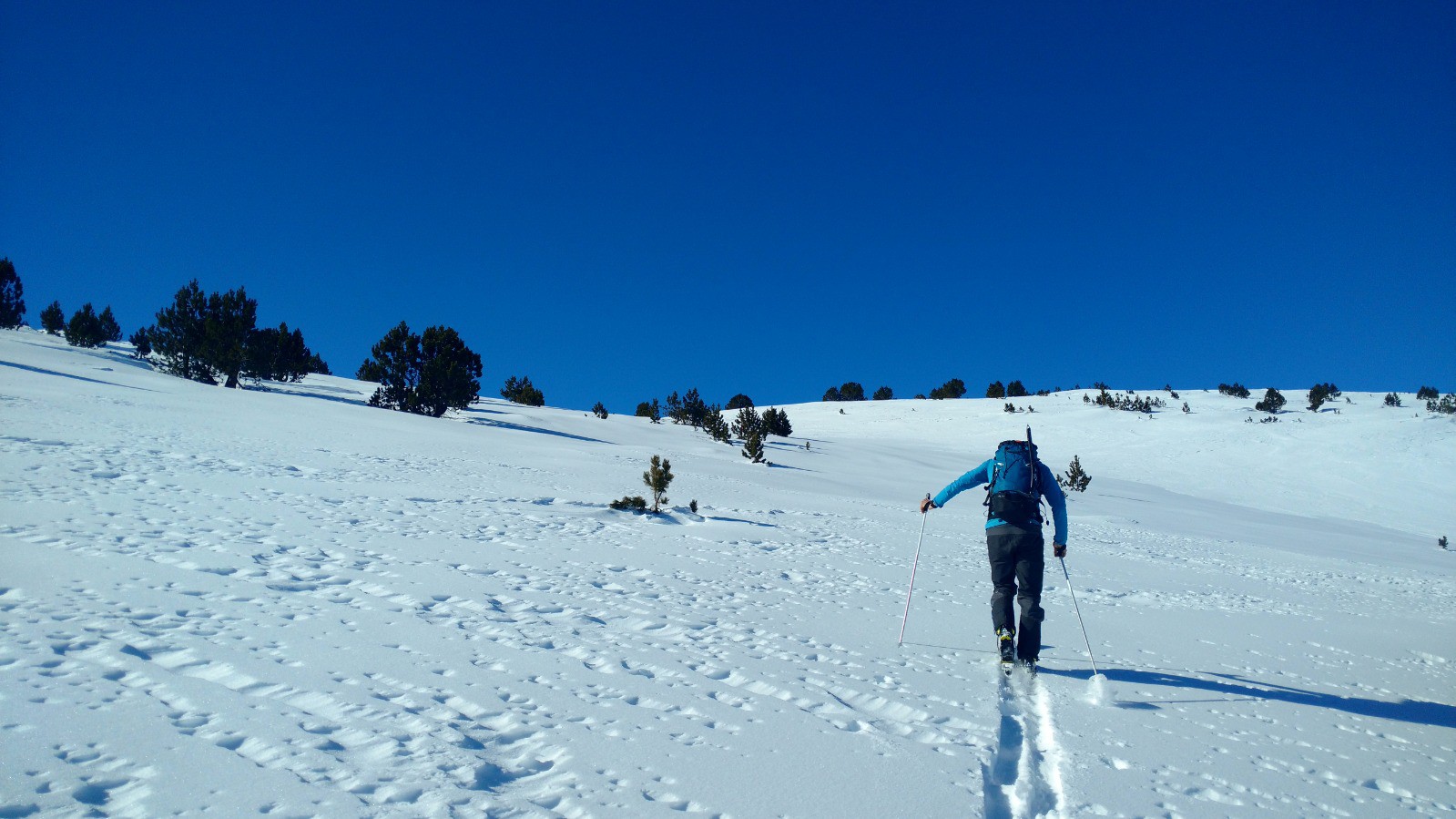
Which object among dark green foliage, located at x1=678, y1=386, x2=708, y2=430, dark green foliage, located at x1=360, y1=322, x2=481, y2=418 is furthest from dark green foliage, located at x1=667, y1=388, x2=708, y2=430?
dark green foliage, located at x1=360, y1=322, x2=481, y2=418

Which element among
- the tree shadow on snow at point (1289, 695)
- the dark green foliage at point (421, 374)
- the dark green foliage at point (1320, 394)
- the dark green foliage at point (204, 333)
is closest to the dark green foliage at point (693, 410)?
the dark green foliage at point (421, 374)

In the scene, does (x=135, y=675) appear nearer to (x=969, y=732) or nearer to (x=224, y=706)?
(x=224, y=706)

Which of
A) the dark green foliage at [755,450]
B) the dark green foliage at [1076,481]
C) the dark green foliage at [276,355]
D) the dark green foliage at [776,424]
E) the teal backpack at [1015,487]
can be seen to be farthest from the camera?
the dark green foliage at [776,424]

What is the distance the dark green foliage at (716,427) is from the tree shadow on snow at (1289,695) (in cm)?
2216

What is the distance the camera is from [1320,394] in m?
41.8

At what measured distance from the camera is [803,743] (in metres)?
3.46

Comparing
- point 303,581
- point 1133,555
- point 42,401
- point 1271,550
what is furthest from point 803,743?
point 42,401

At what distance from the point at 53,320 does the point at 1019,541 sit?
5404 centimetres

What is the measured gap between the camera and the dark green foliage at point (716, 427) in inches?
1086

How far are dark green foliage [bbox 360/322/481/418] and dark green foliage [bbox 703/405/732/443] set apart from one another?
9.55 metres

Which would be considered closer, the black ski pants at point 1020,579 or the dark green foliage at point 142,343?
the black ski pants at point 1020,579

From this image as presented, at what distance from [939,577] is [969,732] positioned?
16.6 ft

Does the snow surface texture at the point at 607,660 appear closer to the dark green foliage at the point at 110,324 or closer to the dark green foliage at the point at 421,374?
the dark green foliage at the point at 421,374

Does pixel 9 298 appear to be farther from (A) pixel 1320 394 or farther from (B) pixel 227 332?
(A) pixel 1320 394
